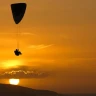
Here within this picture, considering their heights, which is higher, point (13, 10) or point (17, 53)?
point (13, 10)

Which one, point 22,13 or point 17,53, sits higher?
point 22,13

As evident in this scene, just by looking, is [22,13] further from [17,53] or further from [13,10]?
[17,53]

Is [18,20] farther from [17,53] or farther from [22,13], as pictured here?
[17,53]

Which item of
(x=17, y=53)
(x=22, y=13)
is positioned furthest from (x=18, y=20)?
(x=17, y=53)

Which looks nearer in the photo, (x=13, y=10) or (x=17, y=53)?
(x=17, y=53)
